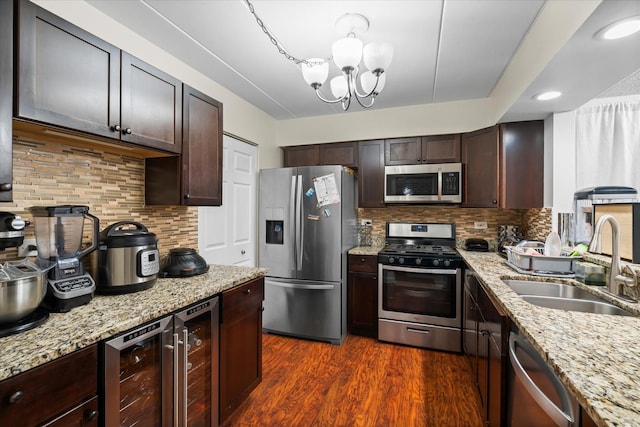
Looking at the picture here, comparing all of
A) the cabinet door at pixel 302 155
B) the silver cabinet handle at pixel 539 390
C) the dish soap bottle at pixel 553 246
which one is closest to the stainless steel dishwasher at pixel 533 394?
the silver cabinet handle at pixel 539 390

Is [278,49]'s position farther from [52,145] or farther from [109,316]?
[109,316]

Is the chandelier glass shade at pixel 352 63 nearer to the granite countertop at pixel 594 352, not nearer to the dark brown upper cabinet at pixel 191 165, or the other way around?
the dark brown upper cabinet at pixel 191 165

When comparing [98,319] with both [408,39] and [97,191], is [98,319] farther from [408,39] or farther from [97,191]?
[408,39]

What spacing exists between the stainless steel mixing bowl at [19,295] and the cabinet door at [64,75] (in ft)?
2.02

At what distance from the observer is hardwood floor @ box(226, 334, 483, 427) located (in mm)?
1867

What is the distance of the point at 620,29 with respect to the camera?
1.30 metres

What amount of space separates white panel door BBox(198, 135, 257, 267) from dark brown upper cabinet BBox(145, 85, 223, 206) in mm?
504

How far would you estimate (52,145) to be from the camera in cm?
149

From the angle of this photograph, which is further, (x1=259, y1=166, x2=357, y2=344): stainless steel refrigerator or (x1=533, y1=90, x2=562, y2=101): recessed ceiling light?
(x1=259, y1=166, x2=357, y2=344): stainless steel refrigerator

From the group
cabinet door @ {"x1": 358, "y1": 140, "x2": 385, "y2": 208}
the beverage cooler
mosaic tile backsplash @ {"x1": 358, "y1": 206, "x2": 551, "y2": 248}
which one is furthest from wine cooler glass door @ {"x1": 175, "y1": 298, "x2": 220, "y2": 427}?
mosaic tile backsplash @ {"x1": 358, "y1": 206, "x2": 551, "y2": 248}

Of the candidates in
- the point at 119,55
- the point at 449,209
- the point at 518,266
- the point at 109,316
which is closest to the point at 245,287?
the point at 109,316

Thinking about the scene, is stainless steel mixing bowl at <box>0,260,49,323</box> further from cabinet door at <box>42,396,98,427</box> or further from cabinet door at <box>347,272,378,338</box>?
cabinet door at <box>347,272,378,338</box>

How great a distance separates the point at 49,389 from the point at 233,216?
6.81 feet

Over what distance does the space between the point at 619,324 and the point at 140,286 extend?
83.7 inches
